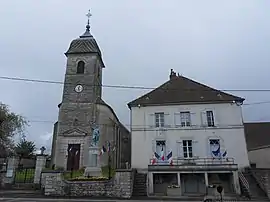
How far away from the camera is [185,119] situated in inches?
937

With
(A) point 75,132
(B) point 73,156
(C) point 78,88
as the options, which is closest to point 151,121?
(A) point 75,132

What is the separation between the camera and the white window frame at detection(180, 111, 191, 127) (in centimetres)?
→ 2358

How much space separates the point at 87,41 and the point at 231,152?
19850mm

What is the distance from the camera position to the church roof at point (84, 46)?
30172mm

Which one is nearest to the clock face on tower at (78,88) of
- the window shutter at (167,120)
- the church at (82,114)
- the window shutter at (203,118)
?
the church at (82,114)

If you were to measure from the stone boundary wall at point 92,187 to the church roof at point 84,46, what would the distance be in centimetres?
1656

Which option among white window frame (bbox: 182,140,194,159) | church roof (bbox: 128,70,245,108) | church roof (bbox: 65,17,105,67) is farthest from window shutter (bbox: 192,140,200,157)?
church roof (bbox: 65,17,105,67)

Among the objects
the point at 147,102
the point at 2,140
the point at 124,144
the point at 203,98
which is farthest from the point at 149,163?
the point at 124,144

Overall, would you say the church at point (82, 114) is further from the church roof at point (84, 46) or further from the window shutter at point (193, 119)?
the window shutter at point (193, 119)

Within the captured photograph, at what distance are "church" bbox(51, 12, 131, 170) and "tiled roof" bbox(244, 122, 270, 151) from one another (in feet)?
50.8

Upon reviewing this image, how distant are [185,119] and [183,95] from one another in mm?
2481

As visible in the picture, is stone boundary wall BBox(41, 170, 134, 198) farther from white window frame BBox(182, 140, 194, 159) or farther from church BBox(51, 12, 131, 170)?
white window frame BBox(182, 140, 194, 159)

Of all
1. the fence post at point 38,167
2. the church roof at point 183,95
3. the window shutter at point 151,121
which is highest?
the church roof at point 183,95

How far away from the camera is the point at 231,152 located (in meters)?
22.2
